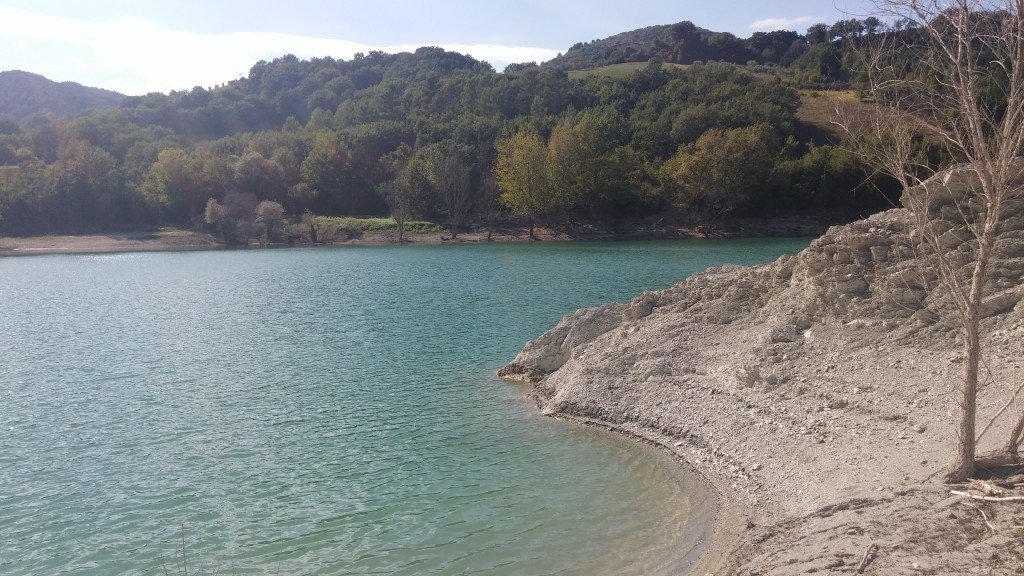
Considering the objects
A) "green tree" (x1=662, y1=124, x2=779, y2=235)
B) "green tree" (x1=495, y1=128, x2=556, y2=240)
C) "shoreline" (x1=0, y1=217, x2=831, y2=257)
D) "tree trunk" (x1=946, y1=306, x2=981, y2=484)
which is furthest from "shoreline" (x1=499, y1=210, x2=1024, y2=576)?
"green tree" (x1=495, y1=128, x2=556, y2=240)

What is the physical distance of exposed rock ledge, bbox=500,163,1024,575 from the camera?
27.7ft

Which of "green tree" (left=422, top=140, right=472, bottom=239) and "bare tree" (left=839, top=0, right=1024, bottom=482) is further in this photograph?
"green tree" (left=422, top=140, right=472, bottom=239)

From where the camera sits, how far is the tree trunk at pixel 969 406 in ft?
28.7

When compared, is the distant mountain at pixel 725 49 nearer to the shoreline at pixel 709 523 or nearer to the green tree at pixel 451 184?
the green tree at pixel 451 184

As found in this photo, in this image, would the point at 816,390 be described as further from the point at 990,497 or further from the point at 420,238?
the point at 420,238

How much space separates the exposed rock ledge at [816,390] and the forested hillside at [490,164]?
6129cm

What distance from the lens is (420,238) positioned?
282 feet

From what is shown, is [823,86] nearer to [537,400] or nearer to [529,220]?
[529,220]

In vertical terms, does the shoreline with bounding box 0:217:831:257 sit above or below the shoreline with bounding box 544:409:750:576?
above

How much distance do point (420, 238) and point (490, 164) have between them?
15921 mm

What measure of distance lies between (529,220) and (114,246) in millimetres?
50941

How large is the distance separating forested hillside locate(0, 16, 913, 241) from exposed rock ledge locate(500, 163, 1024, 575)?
61285 mm

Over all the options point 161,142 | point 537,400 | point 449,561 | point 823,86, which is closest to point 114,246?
point 161,142

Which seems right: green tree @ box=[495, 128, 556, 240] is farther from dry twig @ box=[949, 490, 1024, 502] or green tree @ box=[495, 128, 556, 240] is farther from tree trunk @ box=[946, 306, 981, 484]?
dry twig @ box=[949, 490, 1024, 502]
